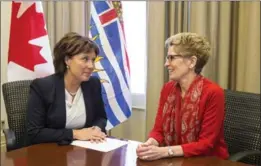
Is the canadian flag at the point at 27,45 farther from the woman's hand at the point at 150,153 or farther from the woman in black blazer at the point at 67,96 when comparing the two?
the woman's hand at the point at 150,153

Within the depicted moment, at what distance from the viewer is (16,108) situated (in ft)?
7.75

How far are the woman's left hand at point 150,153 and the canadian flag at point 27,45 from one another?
4.79 ft

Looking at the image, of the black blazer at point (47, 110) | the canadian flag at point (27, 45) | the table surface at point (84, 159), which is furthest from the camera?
the canadian flag at point (27, 45)

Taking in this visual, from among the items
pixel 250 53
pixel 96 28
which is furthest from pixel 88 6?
pixel 250 53

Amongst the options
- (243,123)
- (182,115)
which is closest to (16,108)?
(182,115)

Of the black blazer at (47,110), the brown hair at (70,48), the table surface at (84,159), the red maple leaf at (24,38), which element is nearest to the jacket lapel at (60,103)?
the black blazer at (47,110)

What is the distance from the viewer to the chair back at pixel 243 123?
211 cm

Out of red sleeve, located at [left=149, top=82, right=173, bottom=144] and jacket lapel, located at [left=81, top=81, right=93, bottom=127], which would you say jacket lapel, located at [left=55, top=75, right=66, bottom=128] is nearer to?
jacket lapel, located at [left=81, top=81, right=93, bottom=127]

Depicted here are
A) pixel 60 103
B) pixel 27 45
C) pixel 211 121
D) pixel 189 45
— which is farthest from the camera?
pixel 27 45

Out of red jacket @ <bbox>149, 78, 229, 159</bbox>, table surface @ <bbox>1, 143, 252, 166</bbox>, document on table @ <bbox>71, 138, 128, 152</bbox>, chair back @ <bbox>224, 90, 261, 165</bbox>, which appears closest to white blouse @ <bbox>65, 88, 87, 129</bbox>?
document on table @ <bbox>71, 138, 128, 152</bbox>

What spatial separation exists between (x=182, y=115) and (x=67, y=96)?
0.76m

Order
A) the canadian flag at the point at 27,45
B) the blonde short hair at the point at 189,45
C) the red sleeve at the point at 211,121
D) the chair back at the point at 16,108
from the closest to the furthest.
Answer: the red sleeve at the point at 211,121, the blonde short hair at the point at 189,45, the chair back at the point at 16,108, the canadian flag at the point at 27,45

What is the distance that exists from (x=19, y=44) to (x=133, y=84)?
1.16m

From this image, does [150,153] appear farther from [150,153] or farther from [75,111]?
[75,111]
